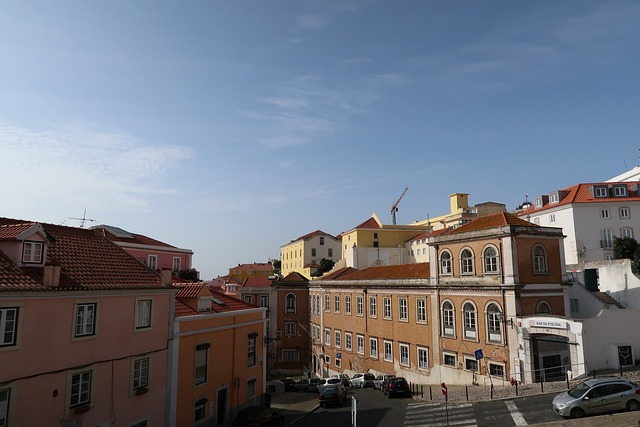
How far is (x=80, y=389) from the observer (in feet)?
60.2

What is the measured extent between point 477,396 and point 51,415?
23267mm

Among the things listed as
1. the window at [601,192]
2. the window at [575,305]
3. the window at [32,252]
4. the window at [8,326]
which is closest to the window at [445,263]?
the window at [575,305]

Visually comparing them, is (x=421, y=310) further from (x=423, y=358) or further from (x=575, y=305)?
(x=575, y=305)

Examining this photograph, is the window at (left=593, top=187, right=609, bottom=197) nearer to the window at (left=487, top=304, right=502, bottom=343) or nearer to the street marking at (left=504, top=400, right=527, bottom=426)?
the window at (left=487, top=304, right=502, bottom=343)

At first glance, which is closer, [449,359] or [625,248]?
[449,359]

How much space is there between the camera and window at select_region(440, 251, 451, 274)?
121 ft

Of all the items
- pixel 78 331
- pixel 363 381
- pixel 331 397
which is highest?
pixel 78 331

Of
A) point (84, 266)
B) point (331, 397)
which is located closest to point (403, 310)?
point (331, 397)

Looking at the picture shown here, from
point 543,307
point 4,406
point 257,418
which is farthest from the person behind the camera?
point 543,307

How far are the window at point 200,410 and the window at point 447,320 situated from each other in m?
20.4

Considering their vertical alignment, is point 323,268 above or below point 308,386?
above

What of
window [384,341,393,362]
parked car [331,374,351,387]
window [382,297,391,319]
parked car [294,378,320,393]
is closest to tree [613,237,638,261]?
window [382,297,391,319]

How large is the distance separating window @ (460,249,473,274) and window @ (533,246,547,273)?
14.7ft

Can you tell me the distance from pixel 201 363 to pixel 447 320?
Answer: 20.7 m
